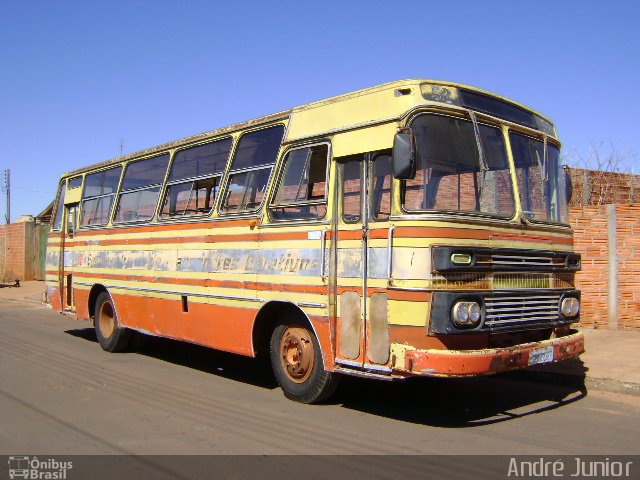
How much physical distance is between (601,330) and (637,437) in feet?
18.7

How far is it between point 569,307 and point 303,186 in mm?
3135

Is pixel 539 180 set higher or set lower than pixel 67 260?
higher

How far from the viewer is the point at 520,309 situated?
20.2 feet

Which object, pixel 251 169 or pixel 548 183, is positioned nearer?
pixel 548 183

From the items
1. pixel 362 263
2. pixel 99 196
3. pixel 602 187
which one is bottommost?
pixel 362 263

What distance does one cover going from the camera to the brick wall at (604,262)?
11.0 metres

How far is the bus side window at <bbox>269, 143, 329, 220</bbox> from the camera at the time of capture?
22.2 ft

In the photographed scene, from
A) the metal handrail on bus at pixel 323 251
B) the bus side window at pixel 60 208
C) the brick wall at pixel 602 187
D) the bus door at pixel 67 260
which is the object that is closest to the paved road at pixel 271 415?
the metal handrail on bus at pixel 323 251

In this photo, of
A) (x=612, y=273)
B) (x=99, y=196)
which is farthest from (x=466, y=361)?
(x=99, y=196)

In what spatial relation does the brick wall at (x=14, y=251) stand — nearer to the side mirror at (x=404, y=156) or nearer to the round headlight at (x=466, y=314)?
the side mirror at (x=404, y=156)

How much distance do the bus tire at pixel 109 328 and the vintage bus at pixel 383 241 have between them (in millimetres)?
2194

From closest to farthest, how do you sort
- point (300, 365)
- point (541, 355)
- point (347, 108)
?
point (541, 355) → point (347, 108) → point (300, 365)

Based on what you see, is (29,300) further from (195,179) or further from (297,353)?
(297,353)
